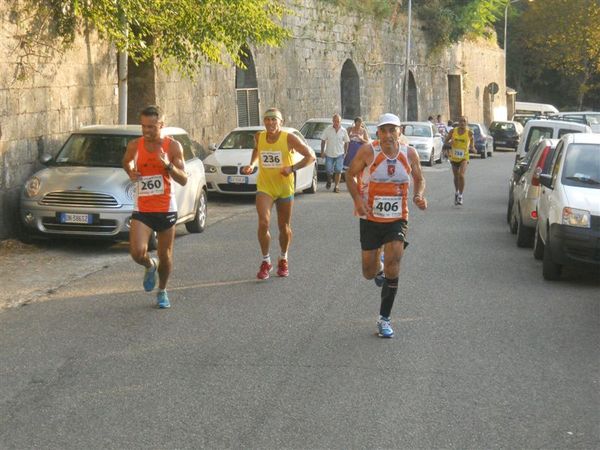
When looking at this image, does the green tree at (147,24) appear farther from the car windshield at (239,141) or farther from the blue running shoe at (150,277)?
the blue running shoe at (150,277)

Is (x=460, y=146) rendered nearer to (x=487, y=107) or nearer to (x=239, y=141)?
(x=239, y=141)

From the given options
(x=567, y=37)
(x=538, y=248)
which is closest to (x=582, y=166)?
(x=538, y=248)

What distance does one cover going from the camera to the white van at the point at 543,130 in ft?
61.8

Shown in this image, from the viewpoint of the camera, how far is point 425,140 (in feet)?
112

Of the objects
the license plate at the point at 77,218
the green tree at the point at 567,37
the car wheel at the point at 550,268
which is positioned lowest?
the car wheel at the point at 550,268

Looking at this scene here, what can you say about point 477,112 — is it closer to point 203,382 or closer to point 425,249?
point 425,249

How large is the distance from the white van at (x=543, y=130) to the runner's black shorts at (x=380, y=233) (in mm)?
11235

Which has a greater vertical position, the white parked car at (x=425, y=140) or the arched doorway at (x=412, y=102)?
the arched doorway at (x=412, y=102)

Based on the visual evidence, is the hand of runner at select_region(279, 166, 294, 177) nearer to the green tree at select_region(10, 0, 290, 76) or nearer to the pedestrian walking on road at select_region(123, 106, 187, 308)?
the pedestrian walking on road at select_region(123, 106, 187, 308)

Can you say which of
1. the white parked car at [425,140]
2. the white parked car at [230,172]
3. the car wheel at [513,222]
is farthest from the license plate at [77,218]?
the white parked car at [425,140]

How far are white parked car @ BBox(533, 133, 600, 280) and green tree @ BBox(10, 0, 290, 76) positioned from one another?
728cm

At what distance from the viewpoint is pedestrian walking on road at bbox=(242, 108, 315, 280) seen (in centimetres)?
1055

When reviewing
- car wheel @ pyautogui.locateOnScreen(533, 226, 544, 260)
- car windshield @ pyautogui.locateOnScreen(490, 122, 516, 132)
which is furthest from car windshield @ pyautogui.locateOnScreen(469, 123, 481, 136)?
car wheel @ pyautogui.locateOnScreen(533, 226, 544, 260)

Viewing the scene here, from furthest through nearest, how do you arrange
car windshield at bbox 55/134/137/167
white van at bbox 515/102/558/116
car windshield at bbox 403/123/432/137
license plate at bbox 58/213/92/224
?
1. white van at bbox 515/102/558/116
2. car windshield at bbox 403/123/432/137
3. car windshield at bbox 55/134/137/167
4. license plate at bbox 58/213/92/224
